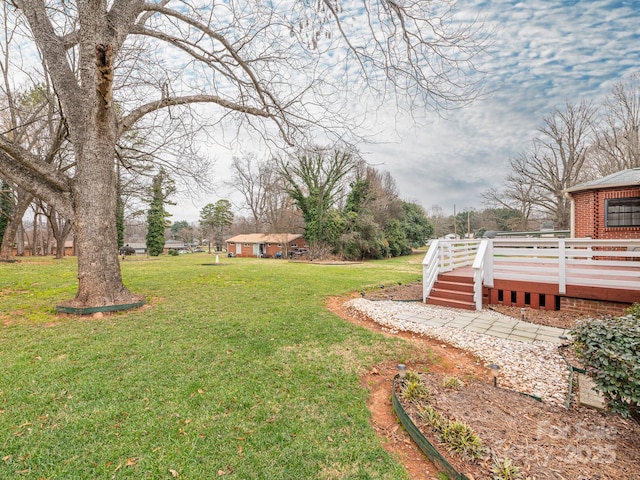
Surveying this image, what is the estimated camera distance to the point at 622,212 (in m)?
8.58

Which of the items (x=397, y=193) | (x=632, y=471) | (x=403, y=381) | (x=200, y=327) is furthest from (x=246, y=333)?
(x=397, y=193)

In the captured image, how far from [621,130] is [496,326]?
2325 centimetres

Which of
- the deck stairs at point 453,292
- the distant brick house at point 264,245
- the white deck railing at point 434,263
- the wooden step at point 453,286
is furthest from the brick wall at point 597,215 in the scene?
the distant brick house at point 264,245

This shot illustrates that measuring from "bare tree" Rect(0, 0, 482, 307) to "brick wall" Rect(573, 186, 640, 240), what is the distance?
8611 mm

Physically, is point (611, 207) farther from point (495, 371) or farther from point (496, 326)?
point (495, 371)

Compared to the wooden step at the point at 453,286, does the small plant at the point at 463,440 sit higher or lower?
lower

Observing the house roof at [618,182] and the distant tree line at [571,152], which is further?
the distant tree line at [571,152]

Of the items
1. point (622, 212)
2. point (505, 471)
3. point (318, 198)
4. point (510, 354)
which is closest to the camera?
point (505, 471)

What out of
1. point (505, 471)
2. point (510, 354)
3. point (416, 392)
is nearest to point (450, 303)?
point (510, 354)

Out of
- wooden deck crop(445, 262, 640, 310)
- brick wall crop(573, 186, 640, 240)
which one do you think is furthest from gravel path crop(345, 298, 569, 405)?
brick wall crop(573, 186, 640, 240)

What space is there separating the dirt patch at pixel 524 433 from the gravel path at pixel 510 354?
36 centimetres

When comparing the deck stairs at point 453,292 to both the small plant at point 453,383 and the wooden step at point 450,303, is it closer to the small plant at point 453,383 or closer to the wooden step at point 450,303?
the wooden step at point 450,303

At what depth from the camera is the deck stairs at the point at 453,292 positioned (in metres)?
6.89

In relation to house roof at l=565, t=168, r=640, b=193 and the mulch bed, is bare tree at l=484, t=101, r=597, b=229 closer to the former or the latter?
house roof at l=565, t=168, r=640, b=193
